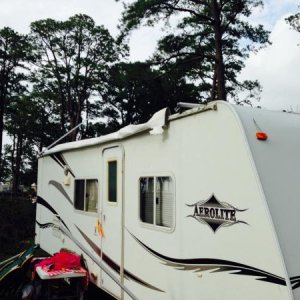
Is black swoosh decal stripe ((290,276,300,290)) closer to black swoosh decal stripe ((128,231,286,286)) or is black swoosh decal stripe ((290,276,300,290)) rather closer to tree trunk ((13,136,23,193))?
black swoosh decal stripe ((128,231,286,286))

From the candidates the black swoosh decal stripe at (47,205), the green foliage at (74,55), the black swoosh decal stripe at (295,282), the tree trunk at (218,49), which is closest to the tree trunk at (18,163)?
the green foliage at (74,55)

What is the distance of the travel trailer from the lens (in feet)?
10.5

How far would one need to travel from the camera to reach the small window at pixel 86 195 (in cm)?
641

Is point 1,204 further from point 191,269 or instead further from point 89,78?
point 89,78

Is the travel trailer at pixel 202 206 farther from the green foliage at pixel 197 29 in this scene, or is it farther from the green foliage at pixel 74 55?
the green foliage at pixel 74 55

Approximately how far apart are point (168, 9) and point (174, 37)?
1329 mm

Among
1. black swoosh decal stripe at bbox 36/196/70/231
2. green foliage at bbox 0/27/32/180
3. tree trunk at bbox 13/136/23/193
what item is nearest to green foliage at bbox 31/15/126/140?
green foliage at bbox 0/27/32/180

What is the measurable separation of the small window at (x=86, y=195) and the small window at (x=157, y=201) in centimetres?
152

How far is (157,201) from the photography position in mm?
4691

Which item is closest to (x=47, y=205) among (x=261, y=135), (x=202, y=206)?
(x=202, y=206)

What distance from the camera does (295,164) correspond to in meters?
3.48

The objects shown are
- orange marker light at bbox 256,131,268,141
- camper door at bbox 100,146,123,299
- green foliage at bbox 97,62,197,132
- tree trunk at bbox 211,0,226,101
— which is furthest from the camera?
green foliage at bbox 97,62,197,132

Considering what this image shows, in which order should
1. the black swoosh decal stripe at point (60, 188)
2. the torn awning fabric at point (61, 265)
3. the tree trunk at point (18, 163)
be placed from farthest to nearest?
the tree trunk at point (18, 163) < the black swoosh decal stripe at point (60, 188) < the torn awning fabric at point (61, 265)

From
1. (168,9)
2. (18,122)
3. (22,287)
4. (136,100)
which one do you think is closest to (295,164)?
(22,287)
